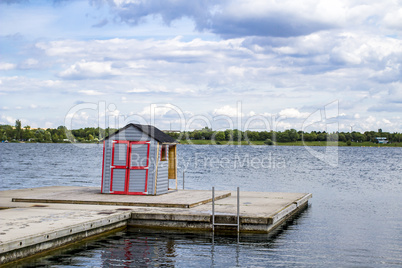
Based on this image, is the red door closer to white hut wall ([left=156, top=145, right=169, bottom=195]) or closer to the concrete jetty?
white hut wall ([left=156, top=145, right=169, bottom=195])

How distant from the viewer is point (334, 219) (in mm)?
20562

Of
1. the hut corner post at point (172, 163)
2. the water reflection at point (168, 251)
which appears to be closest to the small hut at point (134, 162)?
the hut corner post at point (172, 163)

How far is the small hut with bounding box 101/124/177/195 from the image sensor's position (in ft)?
64.5

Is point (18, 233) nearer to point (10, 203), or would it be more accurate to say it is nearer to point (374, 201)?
point (10, 203)

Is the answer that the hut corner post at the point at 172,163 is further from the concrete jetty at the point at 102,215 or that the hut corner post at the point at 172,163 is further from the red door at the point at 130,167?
the red door at the point at 130,167

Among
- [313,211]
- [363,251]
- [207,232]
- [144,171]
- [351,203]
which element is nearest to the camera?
[363,251]

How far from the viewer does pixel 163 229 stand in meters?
16.0

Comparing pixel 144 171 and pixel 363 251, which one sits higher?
pixel 144 171

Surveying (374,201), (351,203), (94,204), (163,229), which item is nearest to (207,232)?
(163,229)

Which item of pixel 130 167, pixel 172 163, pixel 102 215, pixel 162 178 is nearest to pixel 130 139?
pixel 130 167

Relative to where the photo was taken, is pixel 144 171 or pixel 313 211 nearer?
pixel 144 171

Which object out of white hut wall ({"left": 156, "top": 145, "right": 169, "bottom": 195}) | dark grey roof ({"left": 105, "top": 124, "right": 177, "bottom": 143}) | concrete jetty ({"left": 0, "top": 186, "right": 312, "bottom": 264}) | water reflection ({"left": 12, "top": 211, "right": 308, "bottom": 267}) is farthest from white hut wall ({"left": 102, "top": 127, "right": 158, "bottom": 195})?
water reflection ({"left": 12, "top": 211, "right": 308, "bottom": 267})

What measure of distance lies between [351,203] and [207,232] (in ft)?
45.3

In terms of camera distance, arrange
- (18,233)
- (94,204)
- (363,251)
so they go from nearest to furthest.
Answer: (18,233)
(363,251)
(94,204)
